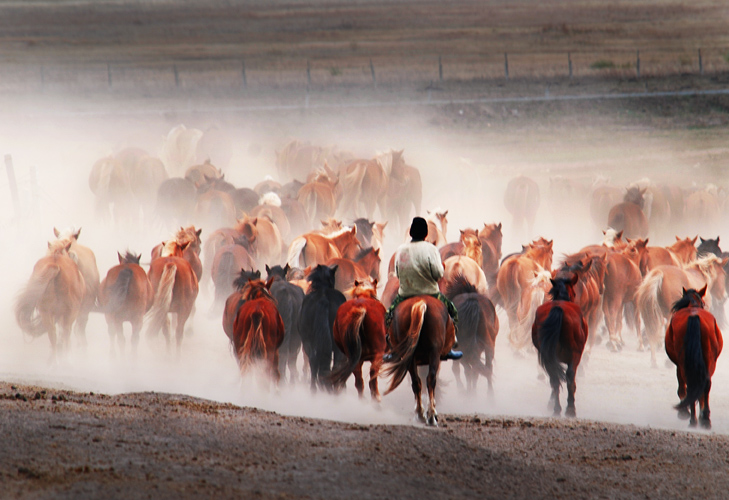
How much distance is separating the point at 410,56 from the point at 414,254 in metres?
35.3

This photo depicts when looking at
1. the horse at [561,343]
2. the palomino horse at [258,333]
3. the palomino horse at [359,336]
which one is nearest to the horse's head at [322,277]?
the palomino horse at [258,333]

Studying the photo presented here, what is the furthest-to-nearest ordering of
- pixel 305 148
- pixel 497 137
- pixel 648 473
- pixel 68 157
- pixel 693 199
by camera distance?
pixel 497 137
pixel 68 157
pixel 305 148
pixel 693 199
pixel 648 473

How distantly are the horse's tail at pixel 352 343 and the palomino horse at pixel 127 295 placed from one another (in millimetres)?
3271

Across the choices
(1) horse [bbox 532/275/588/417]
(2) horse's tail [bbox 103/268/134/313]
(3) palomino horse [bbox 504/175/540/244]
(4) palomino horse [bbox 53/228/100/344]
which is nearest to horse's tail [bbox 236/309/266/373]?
(2) horse's tail [bbox 103/268/134/313]

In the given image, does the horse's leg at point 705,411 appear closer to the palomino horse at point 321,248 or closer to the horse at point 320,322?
the horse at point 320,322

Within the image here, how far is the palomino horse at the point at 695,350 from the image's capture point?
294 inches

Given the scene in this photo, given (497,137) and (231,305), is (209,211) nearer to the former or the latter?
(231,305)

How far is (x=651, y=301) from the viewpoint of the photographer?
10.2 meters

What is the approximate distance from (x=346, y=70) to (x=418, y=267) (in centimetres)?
3338

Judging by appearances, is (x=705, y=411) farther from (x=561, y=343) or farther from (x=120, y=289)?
(x=120, y=289)

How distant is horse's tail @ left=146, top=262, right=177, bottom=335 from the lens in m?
10.0

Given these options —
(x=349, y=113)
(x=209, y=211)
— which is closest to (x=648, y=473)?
(x=209, y=211)

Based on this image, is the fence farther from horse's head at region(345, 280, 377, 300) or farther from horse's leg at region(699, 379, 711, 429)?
horse's leg at region(699, 379, 711, 429)

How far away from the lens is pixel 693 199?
1861 cm
